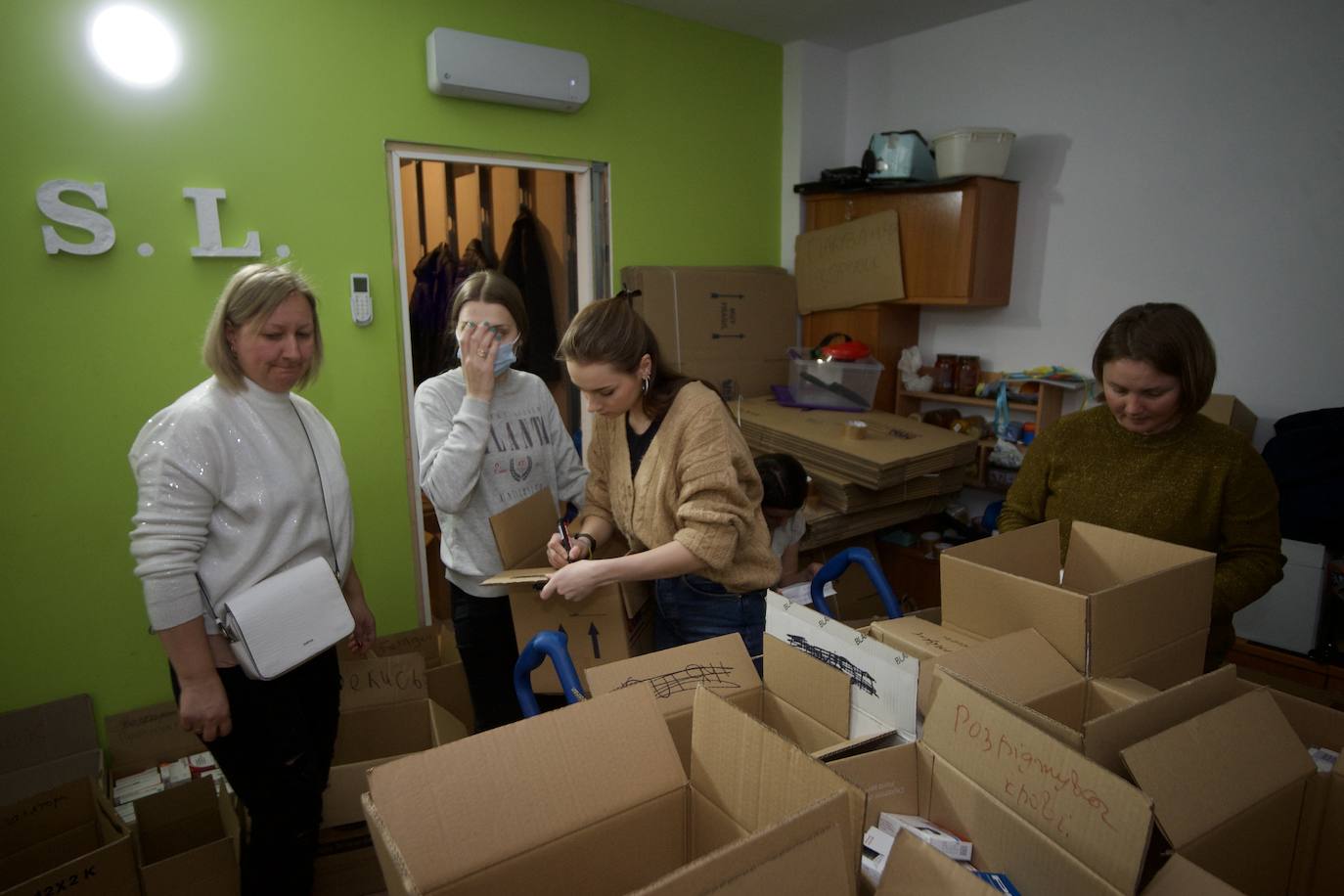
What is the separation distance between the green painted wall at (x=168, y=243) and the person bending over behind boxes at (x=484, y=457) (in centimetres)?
95

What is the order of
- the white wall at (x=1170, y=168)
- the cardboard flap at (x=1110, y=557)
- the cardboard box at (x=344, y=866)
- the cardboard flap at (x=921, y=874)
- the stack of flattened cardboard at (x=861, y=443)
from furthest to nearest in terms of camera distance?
the stack of flattened cardboard at (x=861, y=443) < the white wall at (x=1170, y=168) < the cardboard box at (x=344, y=866) < the cardboard flap at (x=1110, y=557) < the cardboard flap at (x=921, y=874)

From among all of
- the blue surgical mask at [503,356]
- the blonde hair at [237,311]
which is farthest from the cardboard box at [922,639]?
the blonde hair at [237,311]

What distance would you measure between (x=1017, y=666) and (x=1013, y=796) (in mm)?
321

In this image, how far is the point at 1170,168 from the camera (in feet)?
9.46

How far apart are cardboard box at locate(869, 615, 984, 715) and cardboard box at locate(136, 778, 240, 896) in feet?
5.17

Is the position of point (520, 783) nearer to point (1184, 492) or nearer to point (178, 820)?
point (1184, 492)

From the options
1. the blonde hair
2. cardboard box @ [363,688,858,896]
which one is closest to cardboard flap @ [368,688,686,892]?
cardboard box @ [363,688,858,896]

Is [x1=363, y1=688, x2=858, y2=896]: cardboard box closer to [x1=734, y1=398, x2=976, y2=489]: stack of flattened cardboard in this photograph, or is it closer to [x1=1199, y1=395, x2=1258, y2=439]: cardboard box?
[x1=734, y1=398, x2=976, y2=489]: stack of flattened cardboard

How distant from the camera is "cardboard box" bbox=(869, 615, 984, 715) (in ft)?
4.11

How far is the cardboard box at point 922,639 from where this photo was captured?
1.25 m

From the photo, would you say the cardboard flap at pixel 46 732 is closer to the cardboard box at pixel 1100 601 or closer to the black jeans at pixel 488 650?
the black jeans at pixel 488 650

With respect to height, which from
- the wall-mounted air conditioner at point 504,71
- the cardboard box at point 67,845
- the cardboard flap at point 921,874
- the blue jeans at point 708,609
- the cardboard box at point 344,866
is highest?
the wall-mounted air conditioner at point 504,71

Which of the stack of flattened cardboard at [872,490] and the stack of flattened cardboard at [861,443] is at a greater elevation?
the stack of flattened cardboard at [861,443]

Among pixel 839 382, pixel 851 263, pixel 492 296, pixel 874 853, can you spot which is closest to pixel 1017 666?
pixel 874 853
